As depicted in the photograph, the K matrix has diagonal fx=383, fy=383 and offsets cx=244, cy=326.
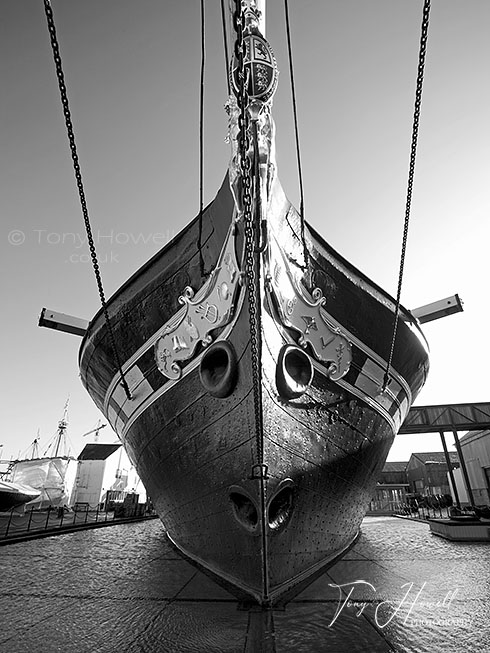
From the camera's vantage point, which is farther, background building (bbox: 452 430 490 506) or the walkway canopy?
background building (bbox: 452 430 490 506)

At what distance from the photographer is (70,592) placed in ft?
8.75

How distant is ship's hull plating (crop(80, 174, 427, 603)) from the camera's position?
2.81 meters

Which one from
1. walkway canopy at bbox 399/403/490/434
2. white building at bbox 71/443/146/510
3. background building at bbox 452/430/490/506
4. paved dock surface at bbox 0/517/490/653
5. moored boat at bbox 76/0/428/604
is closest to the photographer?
paved dock surface at bbox 0/517/490/653

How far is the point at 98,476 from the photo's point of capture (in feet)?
91.3

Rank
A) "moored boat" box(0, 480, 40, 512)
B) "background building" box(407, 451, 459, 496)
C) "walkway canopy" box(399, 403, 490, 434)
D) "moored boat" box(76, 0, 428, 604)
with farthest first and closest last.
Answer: "background building" box(407, 451, 459, 496) < "moored boat" box(0, 480, 40, 512) < "walkway canopy" box(399, 403, 490, 434) < "moored boat" box(76, 0, 428, 604)

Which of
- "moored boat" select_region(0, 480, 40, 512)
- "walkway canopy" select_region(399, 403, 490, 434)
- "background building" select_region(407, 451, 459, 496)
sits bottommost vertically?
"moored boat" select_region(0, 480, 40, 512)

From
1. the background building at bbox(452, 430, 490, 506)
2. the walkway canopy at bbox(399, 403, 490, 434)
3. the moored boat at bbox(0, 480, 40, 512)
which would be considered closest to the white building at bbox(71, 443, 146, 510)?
the moored boat at bbox(0, 480, 40, 512)

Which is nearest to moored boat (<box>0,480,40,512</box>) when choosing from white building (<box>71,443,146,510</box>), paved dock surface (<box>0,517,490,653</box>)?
white building (<box>71,443,146,510</box>)

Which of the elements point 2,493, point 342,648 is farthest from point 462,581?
point 2,493

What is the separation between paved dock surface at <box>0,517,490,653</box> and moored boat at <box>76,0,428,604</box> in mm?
319

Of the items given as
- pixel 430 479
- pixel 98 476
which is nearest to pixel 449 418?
pixel 430 479

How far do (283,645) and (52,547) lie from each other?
466 cm

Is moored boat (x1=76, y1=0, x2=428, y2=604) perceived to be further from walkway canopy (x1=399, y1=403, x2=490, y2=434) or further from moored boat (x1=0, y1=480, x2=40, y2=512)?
moored boat (x1=0, y1=480, x2=40, y2=512)

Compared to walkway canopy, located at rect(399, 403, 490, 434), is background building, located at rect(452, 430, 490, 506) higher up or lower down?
lower down
